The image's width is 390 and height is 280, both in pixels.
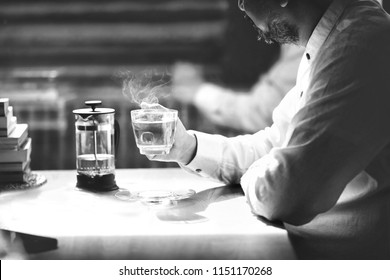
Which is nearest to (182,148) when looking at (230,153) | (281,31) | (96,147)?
(230,153)

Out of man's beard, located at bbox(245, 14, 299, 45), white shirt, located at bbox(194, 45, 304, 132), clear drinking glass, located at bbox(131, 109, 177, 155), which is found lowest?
white shirt, located at bbox(194, 45, 304, 132)

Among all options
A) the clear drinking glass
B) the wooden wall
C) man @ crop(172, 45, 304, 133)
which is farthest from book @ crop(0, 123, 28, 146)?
man @ crop(172, 45, 304, 133)

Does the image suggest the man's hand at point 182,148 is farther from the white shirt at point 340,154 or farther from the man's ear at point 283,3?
the man's ear at point 283,3

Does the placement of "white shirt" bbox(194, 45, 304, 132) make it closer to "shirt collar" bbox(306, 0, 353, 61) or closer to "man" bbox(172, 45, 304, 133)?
"man" bbox(172, 45, 304, 133)

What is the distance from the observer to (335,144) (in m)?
1.35

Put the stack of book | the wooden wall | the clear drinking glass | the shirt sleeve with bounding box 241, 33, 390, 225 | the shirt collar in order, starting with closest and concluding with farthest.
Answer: the shirt sleeve with bounding box 241, 33, 390, 225
the shirt collar
the clear drinking glass
the stack of book
the wooden wall

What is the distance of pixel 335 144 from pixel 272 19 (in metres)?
0.40

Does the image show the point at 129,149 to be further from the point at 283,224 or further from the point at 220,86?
the point at 283,224

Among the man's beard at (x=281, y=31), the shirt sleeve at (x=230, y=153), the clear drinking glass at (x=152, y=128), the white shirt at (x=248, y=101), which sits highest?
the man's beard at (x=281, y=31)

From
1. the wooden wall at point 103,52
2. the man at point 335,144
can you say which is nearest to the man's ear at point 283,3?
the man at point 335,144

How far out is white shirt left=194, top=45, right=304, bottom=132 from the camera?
A: 313 centimetres

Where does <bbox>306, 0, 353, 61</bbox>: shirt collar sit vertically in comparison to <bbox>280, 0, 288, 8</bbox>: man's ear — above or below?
below

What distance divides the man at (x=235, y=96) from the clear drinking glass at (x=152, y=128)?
1.44 metres

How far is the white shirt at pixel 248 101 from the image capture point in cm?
313
